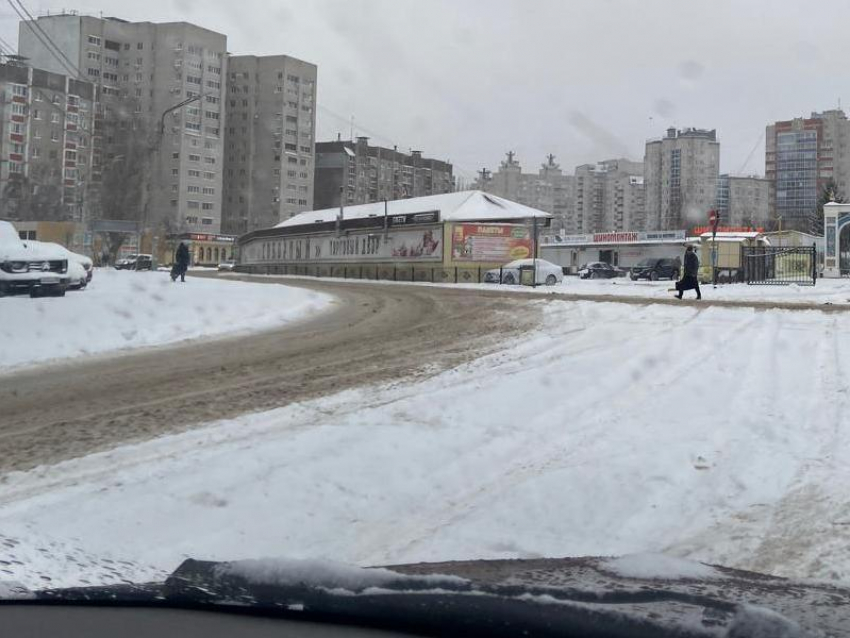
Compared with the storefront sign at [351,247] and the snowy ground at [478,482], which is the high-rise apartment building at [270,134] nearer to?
the storefront sign at [351,247]

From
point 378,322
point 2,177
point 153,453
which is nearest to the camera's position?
point 153,453

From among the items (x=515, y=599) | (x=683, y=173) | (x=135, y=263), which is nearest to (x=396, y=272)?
(x=135, y=263)

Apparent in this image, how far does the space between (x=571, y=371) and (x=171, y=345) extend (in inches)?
303

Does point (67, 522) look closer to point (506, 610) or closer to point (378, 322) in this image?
point (506, 610)

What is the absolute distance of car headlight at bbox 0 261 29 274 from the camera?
1936 centimetres

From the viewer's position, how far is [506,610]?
2643 millimetres

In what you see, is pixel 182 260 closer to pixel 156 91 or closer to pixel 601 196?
pixel 156 91

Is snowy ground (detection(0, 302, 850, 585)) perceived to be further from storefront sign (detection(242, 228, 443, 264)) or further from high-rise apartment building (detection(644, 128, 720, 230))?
high-rise apartment building (detection(644, 128, 720, 230))

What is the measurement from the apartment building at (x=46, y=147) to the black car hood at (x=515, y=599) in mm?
40205

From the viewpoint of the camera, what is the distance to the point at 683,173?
108 metres

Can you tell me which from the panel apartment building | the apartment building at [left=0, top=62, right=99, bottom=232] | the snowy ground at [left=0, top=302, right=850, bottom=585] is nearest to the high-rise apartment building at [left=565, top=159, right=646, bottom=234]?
the panel apartment building

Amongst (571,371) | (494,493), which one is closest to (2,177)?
(571,371)

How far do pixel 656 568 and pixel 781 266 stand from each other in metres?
37.3

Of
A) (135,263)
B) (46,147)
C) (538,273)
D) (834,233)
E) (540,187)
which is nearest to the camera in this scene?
(538,273)
